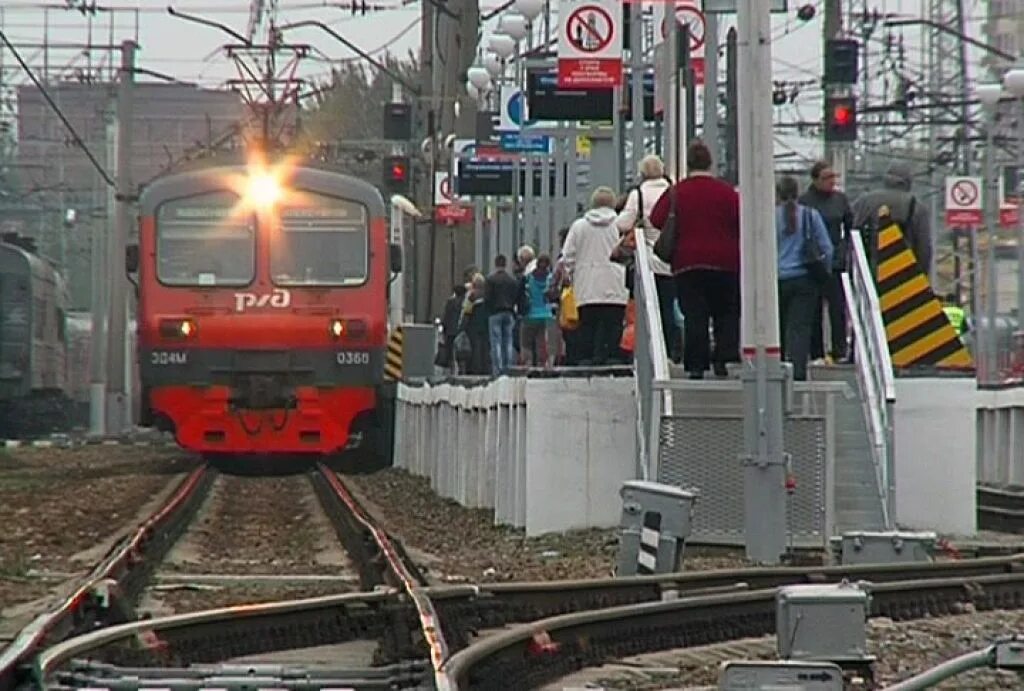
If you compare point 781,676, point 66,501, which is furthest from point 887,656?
point 66,501

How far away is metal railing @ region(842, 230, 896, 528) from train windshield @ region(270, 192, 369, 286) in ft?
36.2

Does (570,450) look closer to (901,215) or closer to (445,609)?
(901,215)

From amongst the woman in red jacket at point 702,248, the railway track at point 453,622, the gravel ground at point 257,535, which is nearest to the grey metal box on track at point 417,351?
the gravel ground at point 257,535

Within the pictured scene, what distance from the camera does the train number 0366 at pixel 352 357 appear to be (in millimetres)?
27188

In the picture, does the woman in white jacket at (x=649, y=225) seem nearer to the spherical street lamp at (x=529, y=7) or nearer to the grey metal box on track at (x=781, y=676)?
the grey metal box on track at (x=781, y=676)

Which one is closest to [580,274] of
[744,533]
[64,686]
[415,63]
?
[744,533]

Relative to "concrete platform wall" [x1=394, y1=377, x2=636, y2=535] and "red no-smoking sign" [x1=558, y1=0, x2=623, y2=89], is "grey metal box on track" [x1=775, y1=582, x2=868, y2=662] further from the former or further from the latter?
"red no-smoking sign" [x1=558, y1=0, x2=623, y2=89]

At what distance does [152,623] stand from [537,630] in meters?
1.38

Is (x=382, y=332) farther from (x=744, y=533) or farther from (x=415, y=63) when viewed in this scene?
(x=415, y=63)

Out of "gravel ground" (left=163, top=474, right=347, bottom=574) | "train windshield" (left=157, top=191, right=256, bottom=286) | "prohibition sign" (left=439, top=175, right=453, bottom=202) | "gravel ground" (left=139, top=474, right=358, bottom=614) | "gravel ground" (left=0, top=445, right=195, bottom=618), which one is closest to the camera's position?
"gravel ground" (left=139, top=474, right=358, bottom=614)

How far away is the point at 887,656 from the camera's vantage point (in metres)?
9.99

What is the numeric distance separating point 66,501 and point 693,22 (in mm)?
6887

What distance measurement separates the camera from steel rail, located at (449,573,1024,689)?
356 inches

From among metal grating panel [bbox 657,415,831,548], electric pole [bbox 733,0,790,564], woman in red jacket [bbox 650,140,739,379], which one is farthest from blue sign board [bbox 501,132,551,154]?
electric pole [bbox 733,0,790,564]
